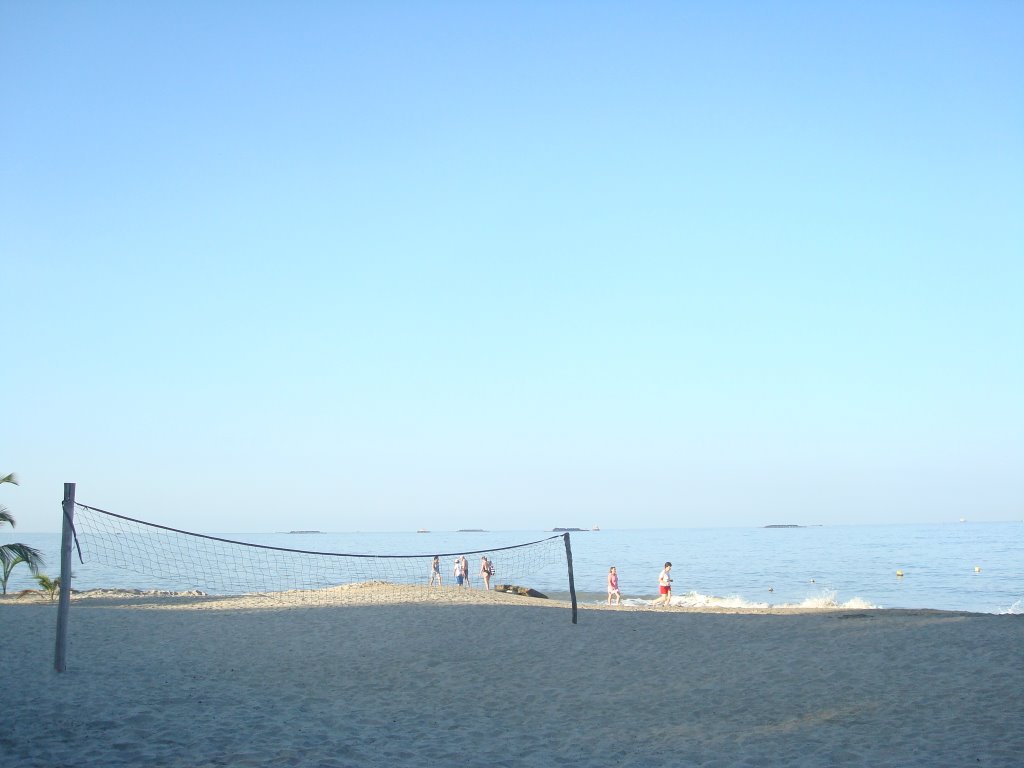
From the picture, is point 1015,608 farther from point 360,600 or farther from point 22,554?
point 22,554

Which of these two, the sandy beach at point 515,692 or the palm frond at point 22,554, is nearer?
the sandy beach at point 515,692

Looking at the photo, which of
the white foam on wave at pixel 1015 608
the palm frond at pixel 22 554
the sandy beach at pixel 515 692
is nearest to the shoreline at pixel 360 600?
the palm frond at pixel 22 554

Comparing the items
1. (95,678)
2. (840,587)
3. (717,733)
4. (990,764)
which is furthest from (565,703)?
(840,587)

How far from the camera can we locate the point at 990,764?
6.09m

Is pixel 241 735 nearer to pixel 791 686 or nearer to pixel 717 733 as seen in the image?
pixel 717 733

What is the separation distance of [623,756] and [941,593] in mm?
30541

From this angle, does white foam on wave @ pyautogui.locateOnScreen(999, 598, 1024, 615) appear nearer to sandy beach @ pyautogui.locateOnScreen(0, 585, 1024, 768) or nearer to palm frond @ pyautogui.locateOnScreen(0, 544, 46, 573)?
sandy beach @ pyautogui.locateOnScreen(0, 585, 1024, 768)

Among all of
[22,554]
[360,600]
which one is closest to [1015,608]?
[360,600]

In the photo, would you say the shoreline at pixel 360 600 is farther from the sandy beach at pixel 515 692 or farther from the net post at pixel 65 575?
the net post at pixel 65 575

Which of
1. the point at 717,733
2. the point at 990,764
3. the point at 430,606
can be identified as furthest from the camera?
the point at 430,606

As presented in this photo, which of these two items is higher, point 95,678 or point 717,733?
point 95,678

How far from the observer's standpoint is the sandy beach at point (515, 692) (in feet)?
21.6

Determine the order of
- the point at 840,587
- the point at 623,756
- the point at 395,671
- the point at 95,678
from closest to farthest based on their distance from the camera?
the point at 623,756
the point at 95,678
the point at 395,671
the point at 840,587

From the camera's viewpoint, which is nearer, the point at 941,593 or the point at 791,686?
the point at 791,686
